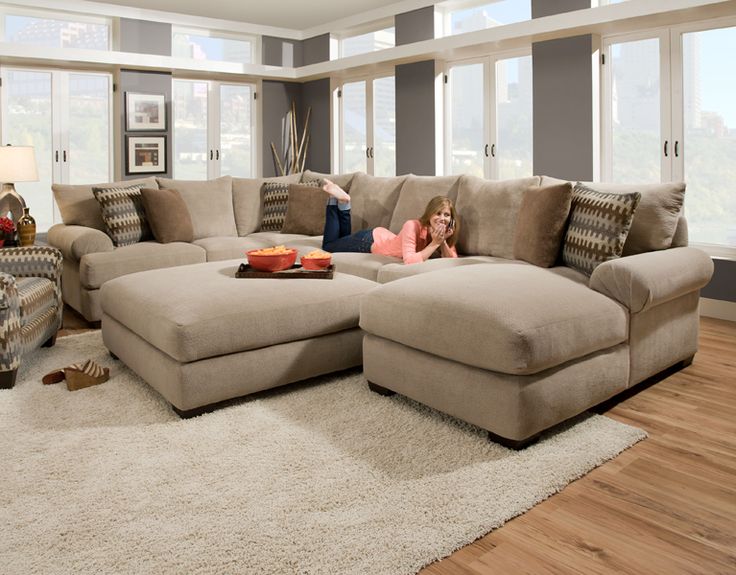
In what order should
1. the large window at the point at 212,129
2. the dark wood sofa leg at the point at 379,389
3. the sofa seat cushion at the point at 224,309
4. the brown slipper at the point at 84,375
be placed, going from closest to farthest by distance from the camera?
the sofa seat cushion at the point at 224,309, the dark wood sofa leg at the point at 379,389, the brown slipper at the point at 84,375, the large window at the point at 212,129

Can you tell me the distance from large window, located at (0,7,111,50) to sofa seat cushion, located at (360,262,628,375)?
6.61 m

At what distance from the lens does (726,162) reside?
16.2ft

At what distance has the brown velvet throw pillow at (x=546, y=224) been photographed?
10.7ft

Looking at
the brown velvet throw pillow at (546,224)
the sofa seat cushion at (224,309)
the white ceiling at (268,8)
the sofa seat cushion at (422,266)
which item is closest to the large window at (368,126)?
the white ceiling at (268,8)

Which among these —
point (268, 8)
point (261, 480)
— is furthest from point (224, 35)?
point (261, 480)

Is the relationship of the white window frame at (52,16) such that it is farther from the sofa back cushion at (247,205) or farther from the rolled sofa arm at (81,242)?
the rolled sofa arm at (81,242)

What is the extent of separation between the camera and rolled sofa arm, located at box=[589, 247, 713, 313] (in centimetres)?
270

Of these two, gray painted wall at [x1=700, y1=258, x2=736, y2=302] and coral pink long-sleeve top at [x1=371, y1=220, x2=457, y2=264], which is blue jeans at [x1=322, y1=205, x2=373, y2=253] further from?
gray painted wall at [x1=700, y1=258, x2=736, y2=302]

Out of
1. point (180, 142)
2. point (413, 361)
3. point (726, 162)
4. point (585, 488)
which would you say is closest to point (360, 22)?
point (180, 142)

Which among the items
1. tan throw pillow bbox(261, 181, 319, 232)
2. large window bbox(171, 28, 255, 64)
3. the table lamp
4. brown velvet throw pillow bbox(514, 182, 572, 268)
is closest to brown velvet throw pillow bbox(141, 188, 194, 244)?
tan throw pillow bbox(261, 181, 319, 232)

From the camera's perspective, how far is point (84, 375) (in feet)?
9.98

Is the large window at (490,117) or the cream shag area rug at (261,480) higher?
the large window at (490,117)

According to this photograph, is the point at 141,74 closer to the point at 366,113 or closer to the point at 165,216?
the point at 366,113

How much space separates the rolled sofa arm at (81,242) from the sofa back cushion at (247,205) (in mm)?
1174
